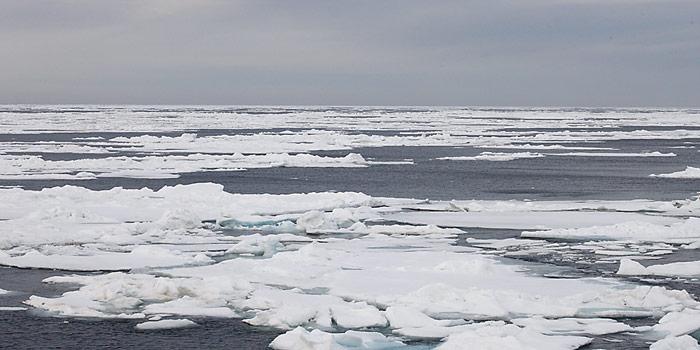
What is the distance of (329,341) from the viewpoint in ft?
29.6

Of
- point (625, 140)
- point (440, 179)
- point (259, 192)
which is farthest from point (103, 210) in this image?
point (625, 140)

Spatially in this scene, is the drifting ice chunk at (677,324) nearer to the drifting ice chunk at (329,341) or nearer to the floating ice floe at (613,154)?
the drifting ice chunk at (329,341)

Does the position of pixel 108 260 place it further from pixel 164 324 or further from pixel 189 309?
pixel 164 324

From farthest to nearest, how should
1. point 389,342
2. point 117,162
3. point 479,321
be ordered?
point 117,162
point 479,321
point 389,342

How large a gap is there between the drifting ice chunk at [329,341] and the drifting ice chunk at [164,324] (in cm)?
131

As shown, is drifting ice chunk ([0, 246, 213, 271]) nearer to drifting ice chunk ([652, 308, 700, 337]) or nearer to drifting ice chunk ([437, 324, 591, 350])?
drifting ice chunk ([437, 324, 591, 350])

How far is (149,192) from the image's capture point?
22.0m

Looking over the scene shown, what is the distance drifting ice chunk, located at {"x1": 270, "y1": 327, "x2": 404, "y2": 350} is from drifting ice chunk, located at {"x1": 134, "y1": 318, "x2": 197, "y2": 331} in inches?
51.4

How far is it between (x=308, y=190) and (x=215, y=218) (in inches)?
266

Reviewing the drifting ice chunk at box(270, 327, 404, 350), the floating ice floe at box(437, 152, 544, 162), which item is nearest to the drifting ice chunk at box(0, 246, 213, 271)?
the drifting ice chunk at box(270, 327, 404, 350)

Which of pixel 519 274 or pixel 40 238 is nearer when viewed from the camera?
pixel 519 274

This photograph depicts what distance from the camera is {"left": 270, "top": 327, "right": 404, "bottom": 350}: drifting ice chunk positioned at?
912 centimetres

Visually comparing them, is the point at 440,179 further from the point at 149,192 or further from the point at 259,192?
the point at 149,192

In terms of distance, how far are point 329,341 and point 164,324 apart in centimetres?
223
